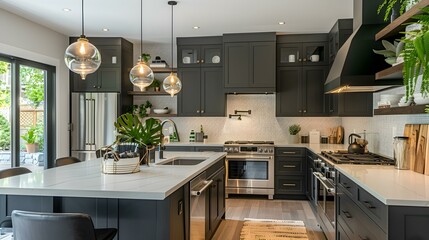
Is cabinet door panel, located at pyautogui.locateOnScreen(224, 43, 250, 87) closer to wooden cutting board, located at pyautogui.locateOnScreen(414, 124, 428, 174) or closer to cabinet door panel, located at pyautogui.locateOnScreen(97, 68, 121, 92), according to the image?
cabinet door panel, located at pyautogui.locateOnScreen(97, 68, 121, 92)

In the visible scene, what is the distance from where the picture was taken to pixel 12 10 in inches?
182

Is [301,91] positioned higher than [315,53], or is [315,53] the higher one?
[315,53]

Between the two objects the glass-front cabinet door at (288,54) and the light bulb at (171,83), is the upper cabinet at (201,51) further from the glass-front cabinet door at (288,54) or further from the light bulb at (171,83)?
the light bulb at (171,83)

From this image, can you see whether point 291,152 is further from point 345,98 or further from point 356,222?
A: point 356,222

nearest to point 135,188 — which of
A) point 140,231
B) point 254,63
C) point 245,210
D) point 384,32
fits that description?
point 140,231

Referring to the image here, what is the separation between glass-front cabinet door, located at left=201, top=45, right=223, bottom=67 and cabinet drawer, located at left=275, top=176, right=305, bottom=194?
→ 2346 mm

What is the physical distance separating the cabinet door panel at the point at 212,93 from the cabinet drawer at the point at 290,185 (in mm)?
1569

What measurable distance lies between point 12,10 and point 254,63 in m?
3.75

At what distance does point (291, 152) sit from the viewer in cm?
571

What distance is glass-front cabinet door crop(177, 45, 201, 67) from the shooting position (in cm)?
626

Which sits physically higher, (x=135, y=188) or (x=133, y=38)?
(x=133, y=38)

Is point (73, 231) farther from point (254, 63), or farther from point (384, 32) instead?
point (254, 63)

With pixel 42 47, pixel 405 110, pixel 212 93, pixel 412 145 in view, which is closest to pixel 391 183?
pixel 405 110

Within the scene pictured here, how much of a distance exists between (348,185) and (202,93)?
12.7ft
